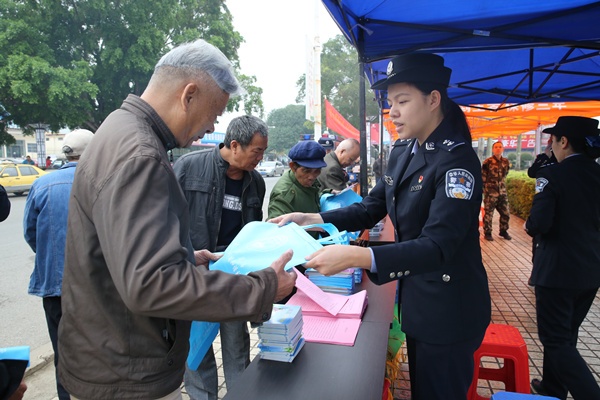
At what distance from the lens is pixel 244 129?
2.38 metres

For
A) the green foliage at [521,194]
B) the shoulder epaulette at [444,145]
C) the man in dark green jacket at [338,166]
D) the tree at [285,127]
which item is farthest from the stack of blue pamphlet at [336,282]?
the tree at [285,127]

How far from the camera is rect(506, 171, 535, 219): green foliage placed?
961 cm

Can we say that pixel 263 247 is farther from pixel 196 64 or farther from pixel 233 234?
pixel 233 234

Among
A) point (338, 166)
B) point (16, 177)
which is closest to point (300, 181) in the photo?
point (338, 166)

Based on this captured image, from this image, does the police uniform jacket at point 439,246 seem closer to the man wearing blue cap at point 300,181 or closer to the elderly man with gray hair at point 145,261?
the elderly man with gray hair at point 145,261

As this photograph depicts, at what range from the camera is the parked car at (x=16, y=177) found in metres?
16.4

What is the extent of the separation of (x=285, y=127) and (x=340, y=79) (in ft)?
127

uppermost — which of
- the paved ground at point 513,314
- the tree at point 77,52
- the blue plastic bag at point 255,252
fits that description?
the tree at point 77,52

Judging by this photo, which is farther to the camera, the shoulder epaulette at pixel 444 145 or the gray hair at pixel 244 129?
the gray hair at pixel 244 129

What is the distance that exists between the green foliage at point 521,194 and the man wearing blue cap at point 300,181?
819 cm

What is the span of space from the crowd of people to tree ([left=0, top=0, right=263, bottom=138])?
1414 centimetres

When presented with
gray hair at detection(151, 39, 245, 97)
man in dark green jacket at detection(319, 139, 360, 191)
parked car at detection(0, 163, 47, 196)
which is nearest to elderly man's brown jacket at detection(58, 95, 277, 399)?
gray hair at detection(151, 39, 245, 97)

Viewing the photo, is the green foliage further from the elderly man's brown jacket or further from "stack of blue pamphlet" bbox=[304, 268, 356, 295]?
the elderly man's brown jacket

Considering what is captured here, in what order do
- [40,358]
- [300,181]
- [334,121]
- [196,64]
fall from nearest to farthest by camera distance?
[196,64] → [300,181] → [40,358] → [334,121]
